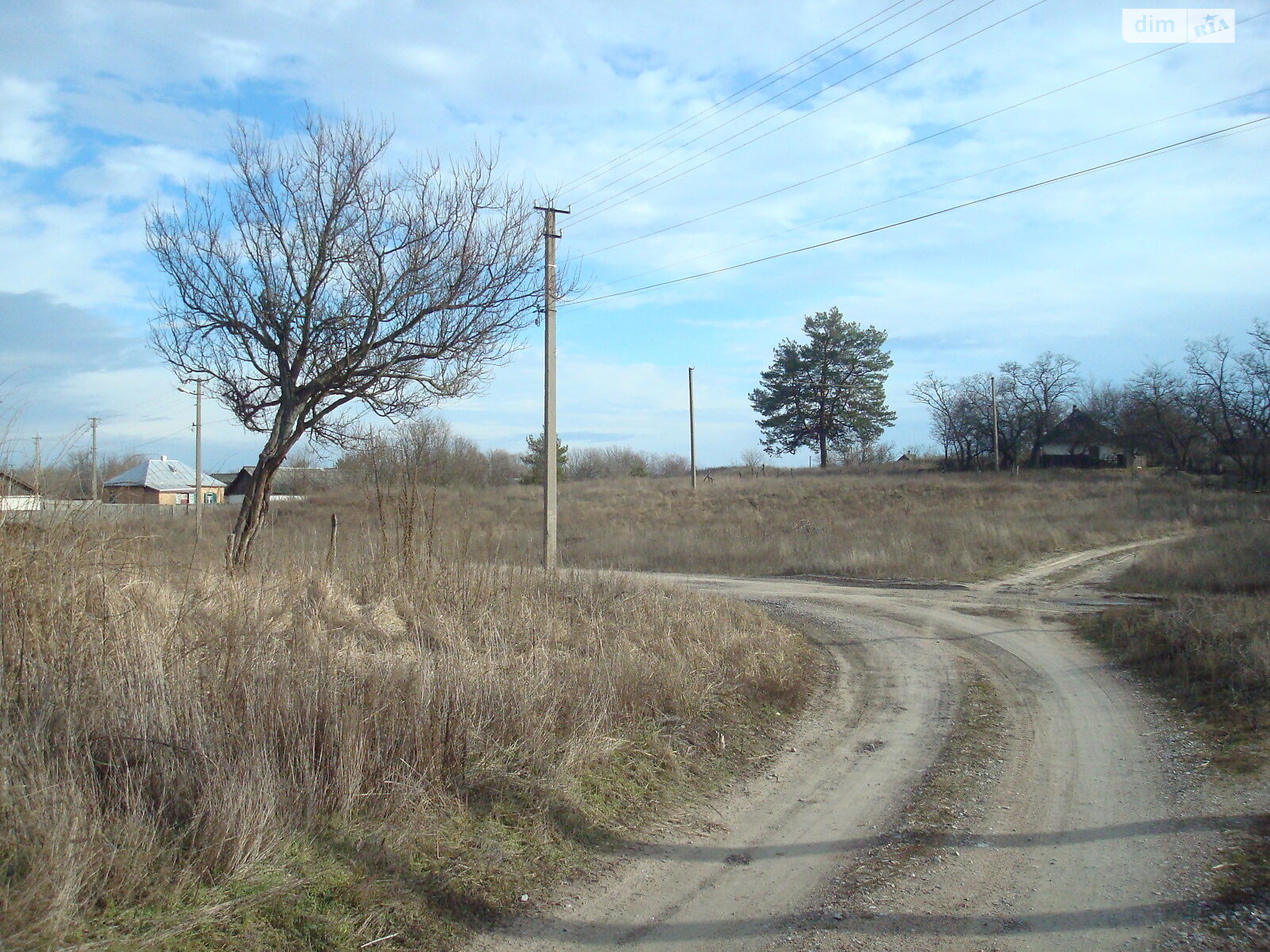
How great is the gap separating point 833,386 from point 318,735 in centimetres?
5846

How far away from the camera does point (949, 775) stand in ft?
20.1

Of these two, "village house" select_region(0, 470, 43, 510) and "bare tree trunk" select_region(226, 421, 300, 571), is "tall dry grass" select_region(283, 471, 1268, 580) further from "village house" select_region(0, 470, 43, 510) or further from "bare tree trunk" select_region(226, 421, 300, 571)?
"village house" select_region(0, 470, 43, 510)

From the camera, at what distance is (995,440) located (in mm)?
54688

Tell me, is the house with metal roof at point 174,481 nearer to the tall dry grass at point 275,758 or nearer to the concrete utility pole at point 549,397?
the concrete utility pole at point 549,397

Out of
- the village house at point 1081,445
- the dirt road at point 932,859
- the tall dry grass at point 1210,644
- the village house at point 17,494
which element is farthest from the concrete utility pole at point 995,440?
the village house at point 17,494

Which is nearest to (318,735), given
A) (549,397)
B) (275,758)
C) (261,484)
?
(275,758)

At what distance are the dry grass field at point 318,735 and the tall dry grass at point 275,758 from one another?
0.05 feet

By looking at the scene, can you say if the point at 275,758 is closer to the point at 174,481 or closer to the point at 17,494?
the point at 17,494

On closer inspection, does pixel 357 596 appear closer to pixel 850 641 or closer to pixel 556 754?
pixel 556 754

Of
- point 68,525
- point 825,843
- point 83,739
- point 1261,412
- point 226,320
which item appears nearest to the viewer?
point 83,739

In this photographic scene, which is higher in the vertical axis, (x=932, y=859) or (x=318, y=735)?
(x=318, y=735)

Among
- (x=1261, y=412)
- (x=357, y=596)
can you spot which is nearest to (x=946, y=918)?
(x=357, y=596)

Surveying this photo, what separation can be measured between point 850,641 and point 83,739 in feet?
30.9

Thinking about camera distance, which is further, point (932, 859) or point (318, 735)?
point (318, 735)
